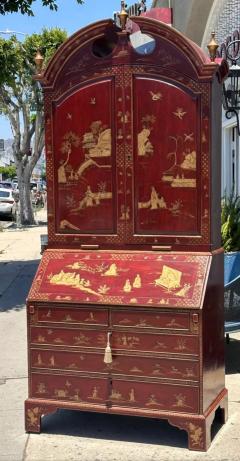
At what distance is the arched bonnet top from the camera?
156 inches

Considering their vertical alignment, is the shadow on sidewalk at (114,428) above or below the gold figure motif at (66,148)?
below

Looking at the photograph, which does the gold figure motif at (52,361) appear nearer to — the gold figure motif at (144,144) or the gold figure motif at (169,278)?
the gold figure motif at (169,278)

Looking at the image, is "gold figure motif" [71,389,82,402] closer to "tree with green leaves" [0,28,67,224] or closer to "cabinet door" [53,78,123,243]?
"cabinet door" [53,78,123,243]

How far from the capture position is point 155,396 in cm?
398

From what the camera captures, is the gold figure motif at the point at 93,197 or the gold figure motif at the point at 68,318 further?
the gold figure motif at the point at 93,197

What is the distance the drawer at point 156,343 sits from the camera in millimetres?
3869

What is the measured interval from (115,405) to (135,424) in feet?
1.50

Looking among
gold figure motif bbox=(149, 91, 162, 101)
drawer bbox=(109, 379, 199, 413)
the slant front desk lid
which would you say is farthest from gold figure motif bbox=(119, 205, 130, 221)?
drawer bbox=(109, 379, 199, 413)

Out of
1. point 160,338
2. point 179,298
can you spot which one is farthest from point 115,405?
point 179,298

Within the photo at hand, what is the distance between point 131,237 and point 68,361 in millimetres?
956

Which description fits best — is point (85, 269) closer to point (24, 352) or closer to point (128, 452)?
point (128, 452)

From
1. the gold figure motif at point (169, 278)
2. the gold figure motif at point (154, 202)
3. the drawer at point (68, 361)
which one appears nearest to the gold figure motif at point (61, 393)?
the drawer at point (68, 361)

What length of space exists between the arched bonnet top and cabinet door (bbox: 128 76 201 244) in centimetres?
17

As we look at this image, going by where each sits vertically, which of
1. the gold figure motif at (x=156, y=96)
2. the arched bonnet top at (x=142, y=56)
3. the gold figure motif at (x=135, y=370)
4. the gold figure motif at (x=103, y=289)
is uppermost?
the arched bonnet top at (x=142, y=56)
